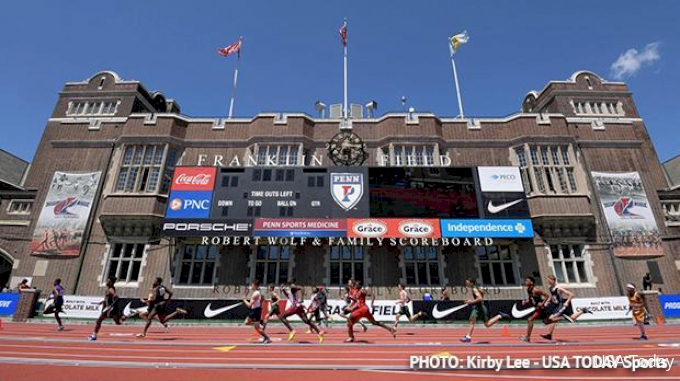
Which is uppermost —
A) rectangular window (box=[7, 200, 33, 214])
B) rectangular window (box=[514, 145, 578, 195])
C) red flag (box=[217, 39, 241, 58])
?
red flag (box=[217, 39, 241, 58])

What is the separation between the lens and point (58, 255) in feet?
64.5

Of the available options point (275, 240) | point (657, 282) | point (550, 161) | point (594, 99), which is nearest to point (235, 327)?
point (275, 240)

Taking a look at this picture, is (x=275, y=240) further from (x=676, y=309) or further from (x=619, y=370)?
(x=676, y=309)

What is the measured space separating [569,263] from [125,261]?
27.8 metres

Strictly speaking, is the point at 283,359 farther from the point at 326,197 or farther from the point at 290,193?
the point at 290,193

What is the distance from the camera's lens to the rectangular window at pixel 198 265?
62.2 ft

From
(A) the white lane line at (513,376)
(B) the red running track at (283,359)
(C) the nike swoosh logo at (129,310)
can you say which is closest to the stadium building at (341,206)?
(C) the nike swoosh logo at (129,310)

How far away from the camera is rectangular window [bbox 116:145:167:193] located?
20.2 meters

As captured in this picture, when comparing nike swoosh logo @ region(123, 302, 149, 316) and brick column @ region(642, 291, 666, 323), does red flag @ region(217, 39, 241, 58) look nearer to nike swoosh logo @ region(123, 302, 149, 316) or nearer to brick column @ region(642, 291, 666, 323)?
nike swoosh logo @ region(123, 302, 149, 316)

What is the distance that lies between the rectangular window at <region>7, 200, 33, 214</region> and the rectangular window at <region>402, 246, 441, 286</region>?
86.8 ft

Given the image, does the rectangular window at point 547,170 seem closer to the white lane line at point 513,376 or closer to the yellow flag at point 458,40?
the yellow flag at point 458,40

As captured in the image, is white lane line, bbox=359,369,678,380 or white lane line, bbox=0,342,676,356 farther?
white lane line, bbox=0,342,676,356

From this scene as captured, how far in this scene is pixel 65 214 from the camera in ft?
67.1
